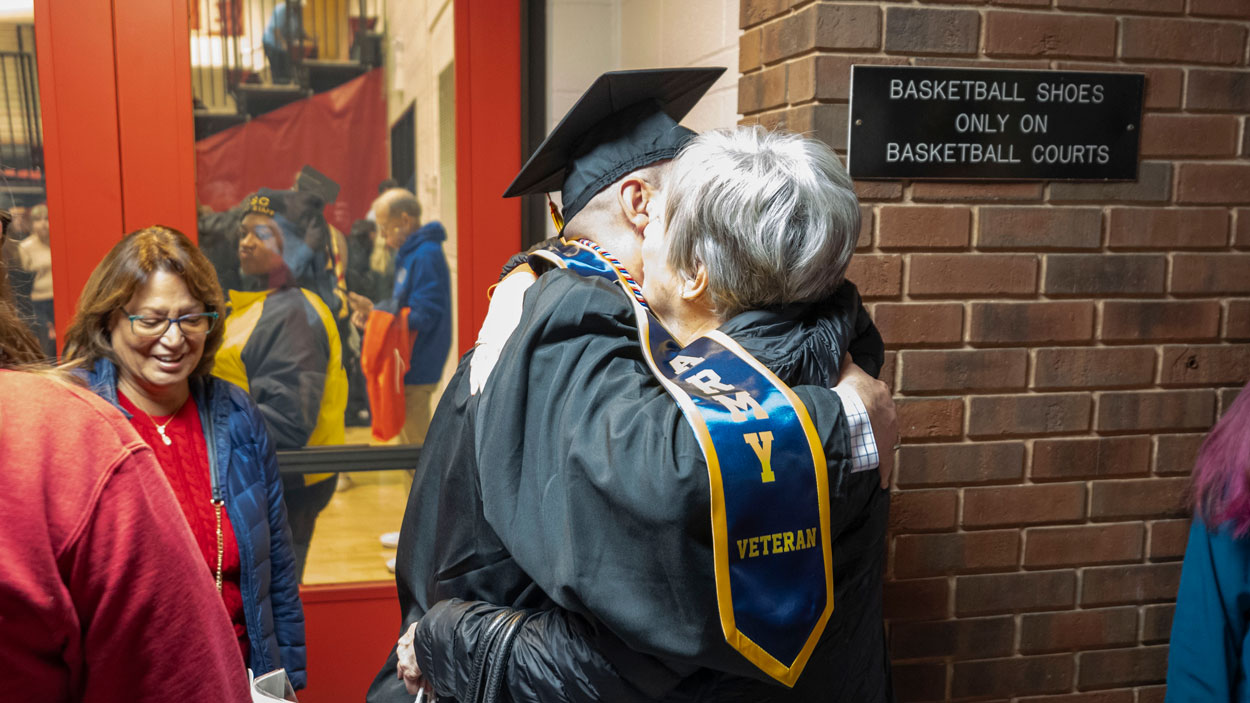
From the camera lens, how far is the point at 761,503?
1155mm

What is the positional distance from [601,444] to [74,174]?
8.21ft

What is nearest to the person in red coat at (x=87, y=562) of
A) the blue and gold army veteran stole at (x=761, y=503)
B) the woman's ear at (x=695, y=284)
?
the blue and gold army veteran stole at (x=761, y=503)

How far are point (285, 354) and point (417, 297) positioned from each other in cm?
47

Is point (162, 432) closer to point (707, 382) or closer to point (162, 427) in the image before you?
point (162, 427)

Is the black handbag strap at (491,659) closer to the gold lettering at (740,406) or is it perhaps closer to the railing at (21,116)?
the gold lettering at (740,406)

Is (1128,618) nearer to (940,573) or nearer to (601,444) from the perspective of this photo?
(940,573)

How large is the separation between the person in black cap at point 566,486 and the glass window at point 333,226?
55.9 inches

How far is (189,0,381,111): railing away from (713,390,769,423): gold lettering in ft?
7.81

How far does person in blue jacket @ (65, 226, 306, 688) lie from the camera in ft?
7.30

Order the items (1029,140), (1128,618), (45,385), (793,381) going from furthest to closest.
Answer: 1. (1128,618)
2. (1029,140)
3. (793,381)
4. (45,385)

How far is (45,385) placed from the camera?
0.92 meters

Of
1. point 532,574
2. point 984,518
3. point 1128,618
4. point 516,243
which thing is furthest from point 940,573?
point 516,243

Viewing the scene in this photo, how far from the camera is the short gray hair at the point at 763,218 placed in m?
1.25

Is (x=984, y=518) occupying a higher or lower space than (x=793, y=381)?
lower
